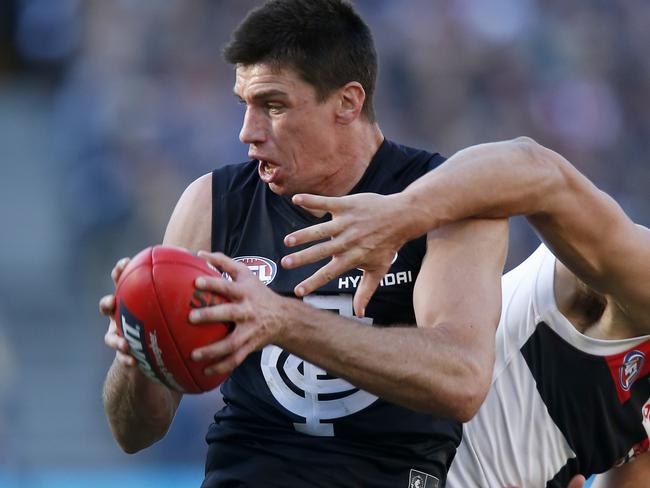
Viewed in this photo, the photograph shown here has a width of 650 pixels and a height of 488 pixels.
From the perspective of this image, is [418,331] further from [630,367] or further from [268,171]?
[630,367]

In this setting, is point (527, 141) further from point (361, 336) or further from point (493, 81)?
point (493, 81)

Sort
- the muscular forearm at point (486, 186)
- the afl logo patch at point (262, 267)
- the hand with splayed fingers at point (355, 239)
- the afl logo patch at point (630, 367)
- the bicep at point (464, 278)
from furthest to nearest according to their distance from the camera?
the afl logo patch at point (630, 367)
the afl logo patch at point (262, 267)
the muscular forearm at point (486, 186)
the bicep at point (464, 278)
the hand with splayed fingers at point (355, 239)

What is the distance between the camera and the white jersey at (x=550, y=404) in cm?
408

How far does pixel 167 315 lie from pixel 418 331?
739 mm

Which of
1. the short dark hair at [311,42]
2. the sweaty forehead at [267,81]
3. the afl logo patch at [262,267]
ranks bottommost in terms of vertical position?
the afl logo patch at [262,267]

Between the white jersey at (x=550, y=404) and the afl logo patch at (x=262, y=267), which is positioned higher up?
the afl logo patch at (x=262, y=267)

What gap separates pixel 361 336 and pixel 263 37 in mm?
1211

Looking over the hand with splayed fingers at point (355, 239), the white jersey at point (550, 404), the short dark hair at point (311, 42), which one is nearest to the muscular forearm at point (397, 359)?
the hand with splayed fingers at point (355, 239)

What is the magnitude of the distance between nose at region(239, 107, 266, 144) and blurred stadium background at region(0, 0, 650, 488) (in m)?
4.88

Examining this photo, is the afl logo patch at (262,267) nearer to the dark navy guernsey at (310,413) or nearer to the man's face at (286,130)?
the dark navy guernsey at (310,413)

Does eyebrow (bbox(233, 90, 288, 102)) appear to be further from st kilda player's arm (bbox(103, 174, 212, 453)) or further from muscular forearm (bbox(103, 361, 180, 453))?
muscular forearm (bbox(103, 361, 180, 453))

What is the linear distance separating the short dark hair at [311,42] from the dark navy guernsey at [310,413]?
37 cm

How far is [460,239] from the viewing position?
3527mm

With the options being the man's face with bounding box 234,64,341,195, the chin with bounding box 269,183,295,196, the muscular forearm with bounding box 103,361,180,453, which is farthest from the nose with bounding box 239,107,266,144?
the muscular forearm with bounding box 103,361,180,453
